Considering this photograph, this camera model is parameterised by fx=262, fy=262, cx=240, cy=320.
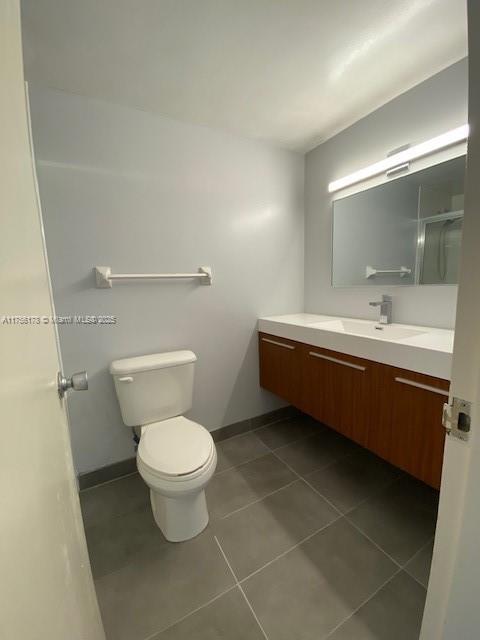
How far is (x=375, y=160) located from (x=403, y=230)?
0.48 metres

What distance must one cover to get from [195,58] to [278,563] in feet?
7.38

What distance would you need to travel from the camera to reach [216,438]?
1953 millimetres

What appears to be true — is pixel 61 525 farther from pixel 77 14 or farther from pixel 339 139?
pixel 339 139

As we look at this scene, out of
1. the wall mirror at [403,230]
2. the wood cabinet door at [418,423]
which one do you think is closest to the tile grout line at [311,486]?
the wood cabinet door at [418,423]

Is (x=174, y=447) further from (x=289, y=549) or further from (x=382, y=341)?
(x=382, y=341)

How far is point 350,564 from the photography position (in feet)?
3.59

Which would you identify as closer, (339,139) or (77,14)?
(77,14)

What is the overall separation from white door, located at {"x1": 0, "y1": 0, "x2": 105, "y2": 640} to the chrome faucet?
1682 millimetres

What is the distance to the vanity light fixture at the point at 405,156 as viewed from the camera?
4.22ft

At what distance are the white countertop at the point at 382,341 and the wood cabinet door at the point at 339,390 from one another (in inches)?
2.5

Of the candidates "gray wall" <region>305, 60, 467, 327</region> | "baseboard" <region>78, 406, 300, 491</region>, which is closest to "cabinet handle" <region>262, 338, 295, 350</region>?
"gray wall" <region>305, 60, 467, 327</region>

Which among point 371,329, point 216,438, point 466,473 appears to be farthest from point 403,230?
point 216,438

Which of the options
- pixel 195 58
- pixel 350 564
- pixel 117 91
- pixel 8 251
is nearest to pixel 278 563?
pixel 350 564

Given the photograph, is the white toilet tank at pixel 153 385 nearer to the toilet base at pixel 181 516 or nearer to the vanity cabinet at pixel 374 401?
the toilet base at pixel 181 516
